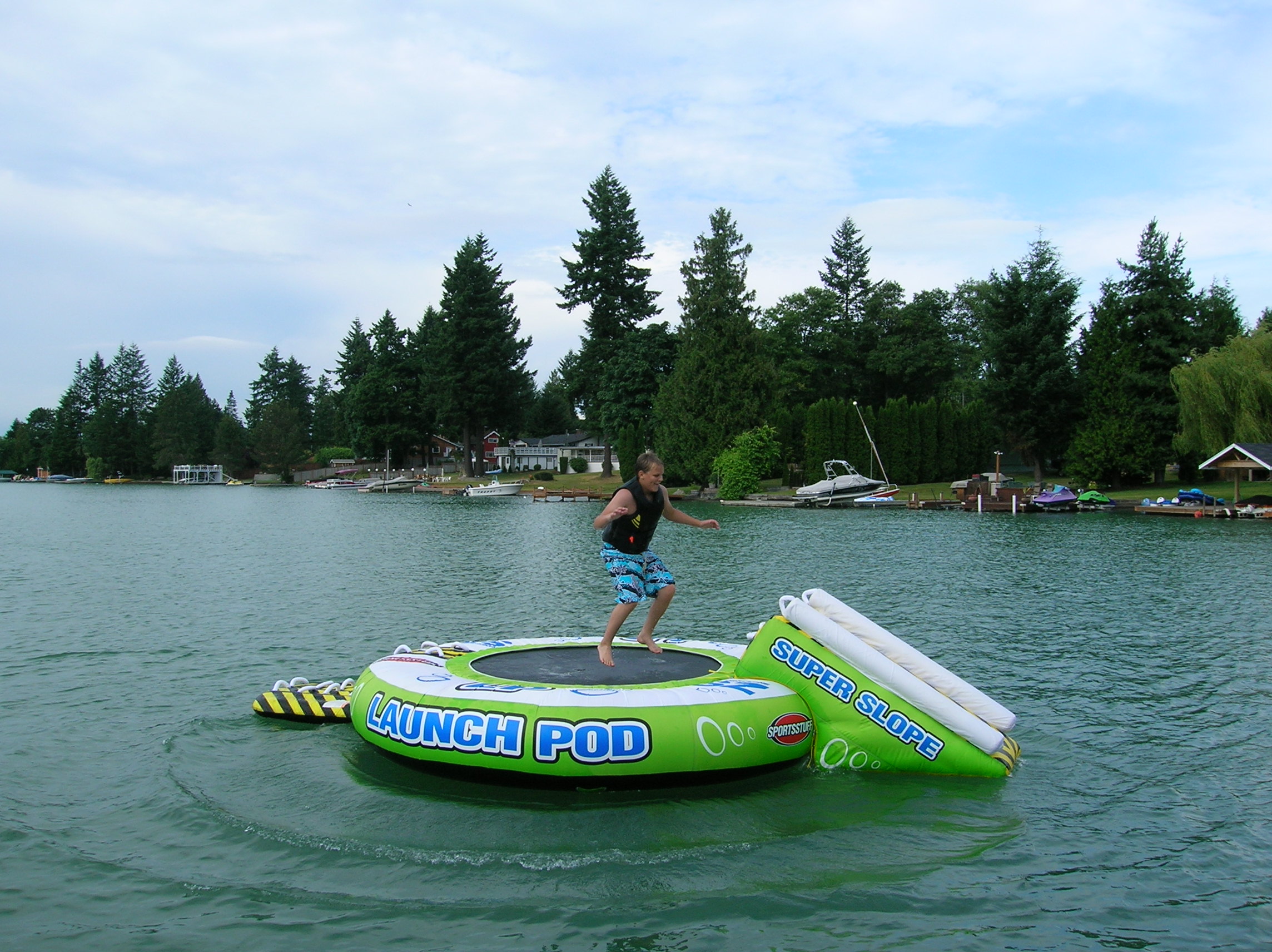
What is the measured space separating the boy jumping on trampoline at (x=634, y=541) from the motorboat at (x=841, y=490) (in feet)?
155

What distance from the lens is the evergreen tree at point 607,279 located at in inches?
3179

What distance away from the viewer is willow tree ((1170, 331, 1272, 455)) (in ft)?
149

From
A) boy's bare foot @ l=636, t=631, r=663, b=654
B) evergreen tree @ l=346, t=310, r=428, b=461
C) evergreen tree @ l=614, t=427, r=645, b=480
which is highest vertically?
evergreen tree @ l=346, t=310, r=428, b=461

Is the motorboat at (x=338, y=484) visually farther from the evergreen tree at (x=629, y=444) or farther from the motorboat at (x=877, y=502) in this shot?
the motorboat at (x=877, y=502)

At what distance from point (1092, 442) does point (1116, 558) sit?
33.0 meters

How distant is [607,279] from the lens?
80.9 metres

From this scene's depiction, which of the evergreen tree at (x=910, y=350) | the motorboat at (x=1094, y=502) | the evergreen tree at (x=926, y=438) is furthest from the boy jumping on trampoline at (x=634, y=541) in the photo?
the evergreen tree at (x=910, y=350)

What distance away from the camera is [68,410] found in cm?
13062

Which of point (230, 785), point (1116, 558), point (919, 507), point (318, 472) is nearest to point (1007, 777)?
point (230, 785)

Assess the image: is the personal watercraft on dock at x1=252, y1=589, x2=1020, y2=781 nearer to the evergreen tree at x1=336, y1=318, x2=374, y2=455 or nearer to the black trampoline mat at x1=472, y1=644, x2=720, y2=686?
the black trampoline mat at x1=472, y1=644, x2=720, y2=686

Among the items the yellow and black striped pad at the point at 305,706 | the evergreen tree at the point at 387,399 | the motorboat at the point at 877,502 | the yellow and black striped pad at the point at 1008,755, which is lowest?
the yellow and black striped pad at the point at 305,706

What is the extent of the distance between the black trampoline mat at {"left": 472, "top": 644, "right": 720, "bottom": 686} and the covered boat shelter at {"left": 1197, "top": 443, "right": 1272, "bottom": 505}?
40037mm

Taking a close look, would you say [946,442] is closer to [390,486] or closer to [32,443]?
[390,486]

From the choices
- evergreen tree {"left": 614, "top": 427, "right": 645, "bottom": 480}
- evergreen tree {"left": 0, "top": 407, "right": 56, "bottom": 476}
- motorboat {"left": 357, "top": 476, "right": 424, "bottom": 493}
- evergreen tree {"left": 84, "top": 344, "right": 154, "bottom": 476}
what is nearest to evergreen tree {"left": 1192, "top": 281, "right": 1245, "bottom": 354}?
evergreen tree {"left": 614, "top": 427, "right": 645, "bottom": 480}
